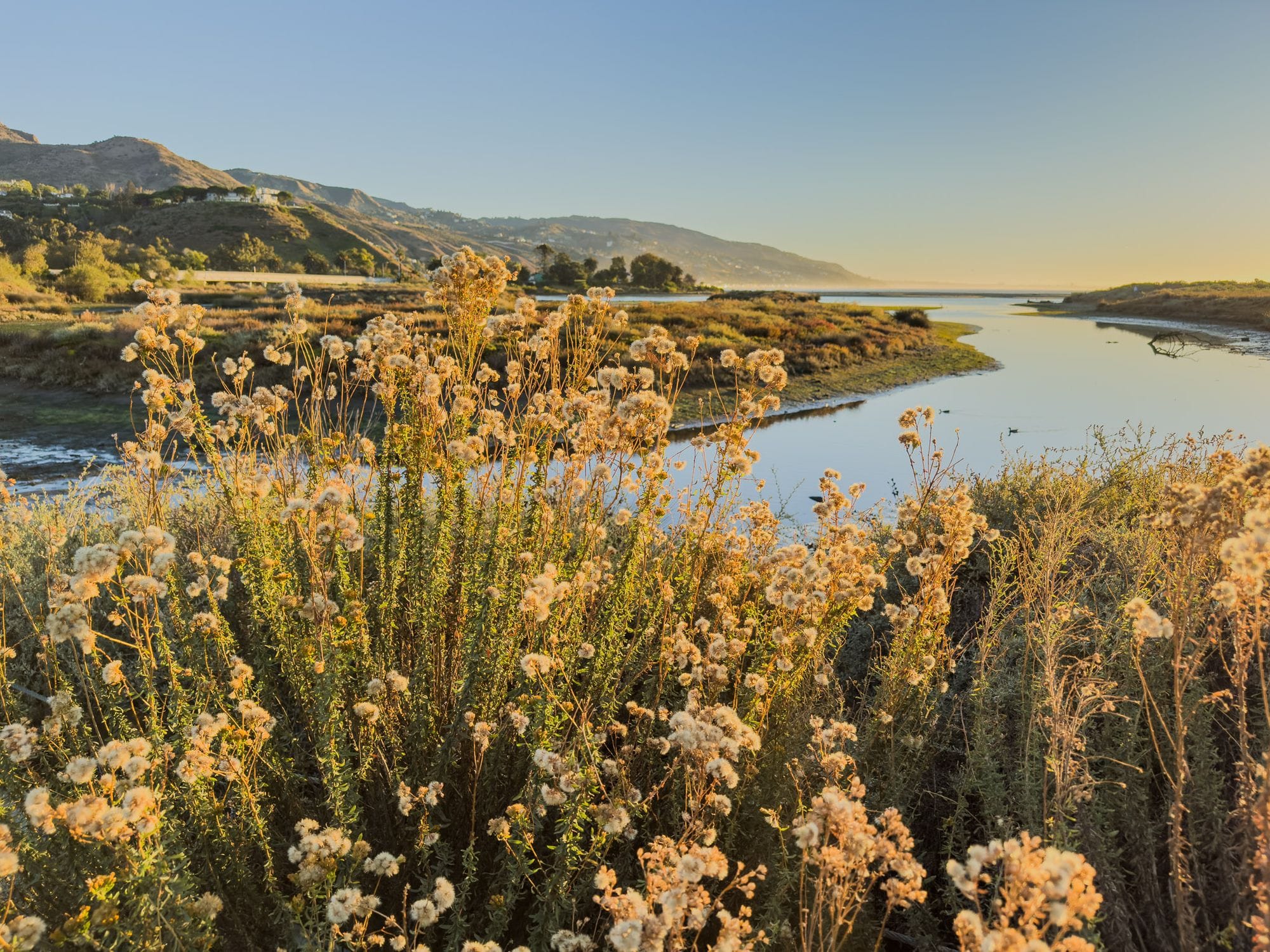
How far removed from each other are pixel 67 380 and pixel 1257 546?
22.1 m

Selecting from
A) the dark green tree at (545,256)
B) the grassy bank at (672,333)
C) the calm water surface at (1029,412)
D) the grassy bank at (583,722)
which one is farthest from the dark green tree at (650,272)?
the grassy bank at (583,722)

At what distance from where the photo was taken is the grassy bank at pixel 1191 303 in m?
43.3

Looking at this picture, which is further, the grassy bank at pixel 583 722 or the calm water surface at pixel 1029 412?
the calm water surface at pixel 1029 412

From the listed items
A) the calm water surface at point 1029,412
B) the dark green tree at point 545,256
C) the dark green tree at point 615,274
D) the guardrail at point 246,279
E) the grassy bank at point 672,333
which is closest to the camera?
the calm water surface at point 1029,412

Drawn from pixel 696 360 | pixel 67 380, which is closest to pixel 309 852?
pixel 696 360

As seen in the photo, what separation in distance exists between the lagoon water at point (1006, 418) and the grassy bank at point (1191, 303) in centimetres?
1671

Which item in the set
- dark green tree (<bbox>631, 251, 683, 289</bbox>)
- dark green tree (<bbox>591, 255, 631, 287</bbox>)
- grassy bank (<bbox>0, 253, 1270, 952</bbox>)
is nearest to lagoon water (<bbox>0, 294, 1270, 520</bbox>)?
grassy bank (<bbox>0, 253, 1270, 952</bbox>)

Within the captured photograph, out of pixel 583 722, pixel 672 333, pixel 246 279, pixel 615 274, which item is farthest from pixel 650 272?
pixel 583 722

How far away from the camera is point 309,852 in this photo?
202 centimetres

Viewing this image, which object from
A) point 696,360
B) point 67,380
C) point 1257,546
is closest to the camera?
point 1257,546

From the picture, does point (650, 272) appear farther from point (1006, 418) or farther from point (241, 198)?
point (241, 198)

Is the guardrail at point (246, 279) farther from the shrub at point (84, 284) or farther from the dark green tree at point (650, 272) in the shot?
the dark green tree at point (650, 272)

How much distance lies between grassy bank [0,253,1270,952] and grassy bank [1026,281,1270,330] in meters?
49.4

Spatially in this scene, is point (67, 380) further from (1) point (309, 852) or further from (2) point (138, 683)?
(1) point (309, 852)
